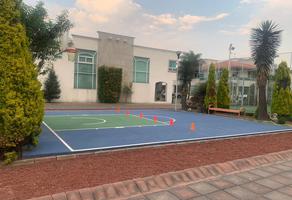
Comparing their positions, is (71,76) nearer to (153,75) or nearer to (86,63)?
(86,63)

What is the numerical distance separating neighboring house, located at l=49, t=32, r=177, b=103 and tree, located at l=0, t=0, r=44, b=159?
17972mm

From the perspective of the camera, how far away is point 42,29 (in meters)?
7.16

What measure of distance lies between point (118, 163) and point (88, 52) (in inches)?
842

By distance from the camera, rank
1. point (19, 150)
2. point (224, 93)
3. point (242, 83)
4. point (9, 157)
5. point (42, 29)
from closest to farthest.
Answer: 1. point (9, 157)
2. point (19, 150)
3. point (42, 29)
4. point (224, 93)
5. point (242, 83)

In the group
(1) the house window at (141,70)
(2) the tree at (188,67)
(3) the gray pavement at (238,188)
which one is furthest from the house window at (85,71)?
(3) the gray pavement at (238,188)

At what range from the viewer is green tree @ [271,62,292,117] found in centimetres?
1438

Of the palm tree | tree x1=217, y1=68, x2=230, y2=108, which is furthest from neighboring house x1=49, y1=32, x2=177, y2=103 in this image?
the palm tree

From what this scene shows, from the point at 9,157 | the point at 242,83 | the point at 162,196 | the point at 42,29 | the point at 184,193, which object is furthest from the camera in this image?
the point at 242,83

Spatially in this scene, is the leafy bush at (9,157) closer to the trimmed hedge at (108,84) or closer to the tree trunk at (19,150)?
the tree trunk at (19,150)

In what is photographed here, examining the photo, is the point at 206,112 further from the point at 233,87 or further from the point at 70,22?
the point at 70,22

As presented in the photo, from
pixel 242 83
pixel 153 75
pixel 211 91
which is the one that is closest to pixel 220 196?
pixel 211 91

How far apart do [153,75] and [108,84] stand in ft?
20.7

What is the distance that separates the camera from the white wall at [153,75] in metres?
28.3

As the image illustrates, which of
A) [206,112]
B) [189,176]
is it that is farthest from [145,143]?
[206,112]
